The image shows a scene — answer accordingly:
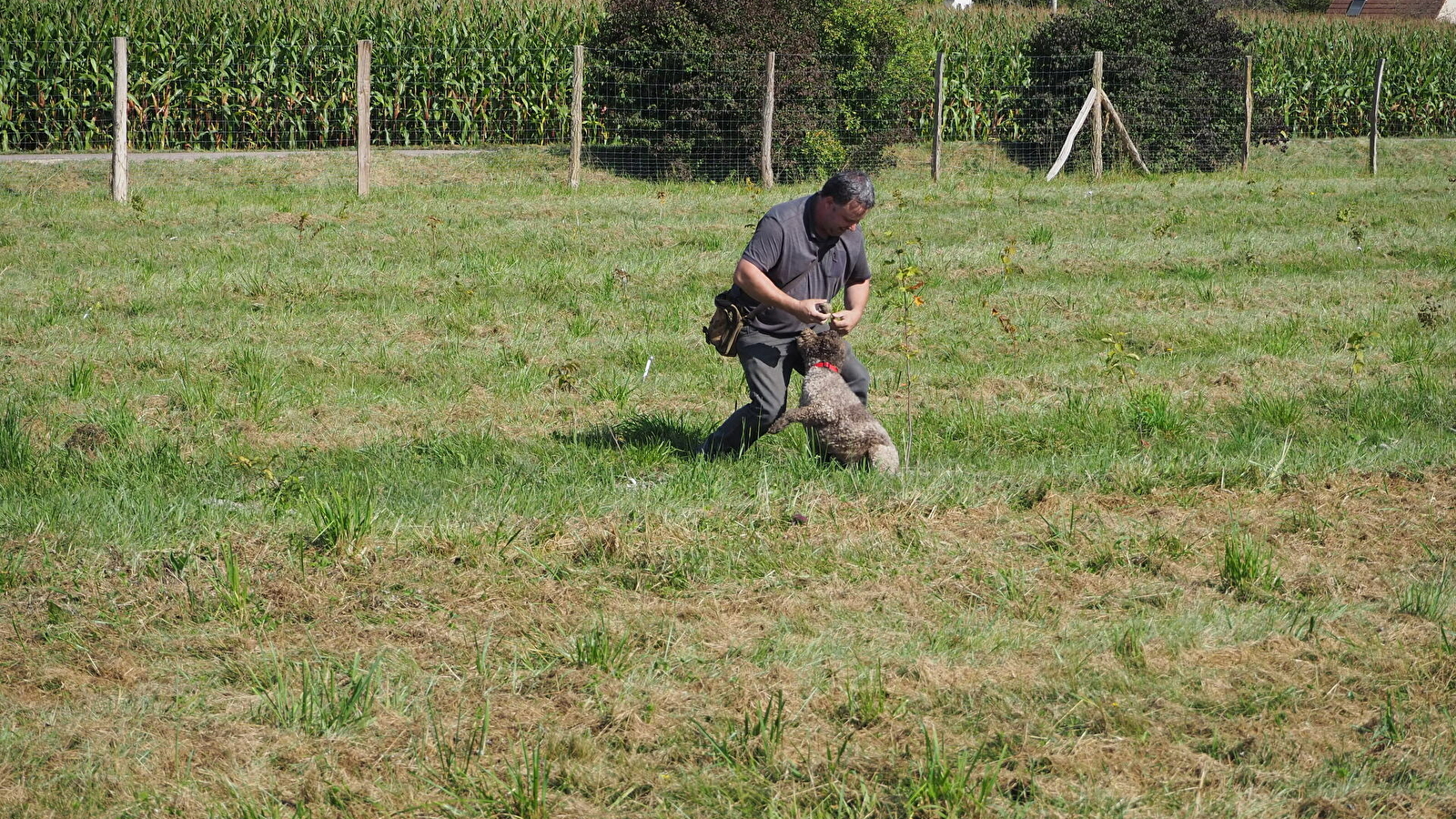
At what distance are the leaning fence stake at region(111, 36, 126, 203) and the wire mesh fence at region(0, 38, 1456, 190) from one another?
363 cm

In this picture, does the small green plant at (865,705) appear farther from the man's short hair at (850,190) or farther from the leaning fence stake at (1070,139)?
the leaning fence stake at (1070,139)

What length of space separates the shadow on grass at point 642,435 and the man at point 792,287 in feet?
1.37

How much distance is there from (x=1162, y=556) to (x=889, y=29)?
18431mm

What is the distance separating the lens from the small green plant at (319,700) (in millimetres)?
3980

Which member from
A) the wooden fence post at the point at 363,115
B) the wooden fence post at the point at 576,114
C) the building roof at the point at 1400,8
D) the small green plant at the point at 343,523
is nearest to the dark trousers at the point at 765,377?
the small green plant at the point at 343,523

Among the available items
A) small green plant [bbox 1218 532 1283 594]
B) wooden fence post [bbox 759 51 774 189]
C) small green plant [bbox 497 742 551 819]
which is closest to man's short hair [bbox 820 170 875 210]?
small green plant [bbox 1218 532 1283 594]

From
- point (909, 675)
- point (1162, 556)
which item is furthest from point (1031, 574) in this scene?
point (909, 675)

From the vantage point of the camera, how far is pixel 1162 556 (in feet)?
17.7

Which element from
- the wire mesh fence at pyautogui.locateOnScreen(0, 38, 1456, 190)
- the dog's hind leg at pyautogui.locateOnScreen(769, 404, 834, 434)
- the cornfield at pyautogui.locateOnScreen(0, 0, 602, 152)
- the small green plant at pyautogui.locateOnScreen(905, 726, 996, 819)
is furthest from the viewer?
the cornfield at pyautogui.locateOnScreen(0, 0, 602, 152)

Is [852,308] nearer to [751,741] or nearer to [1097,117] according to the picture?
[751,741]

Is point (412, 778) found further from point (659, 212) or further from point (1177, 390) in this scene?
point (659, 212)

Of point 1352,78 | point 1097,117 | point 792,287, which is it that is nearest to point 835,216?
point 792,287

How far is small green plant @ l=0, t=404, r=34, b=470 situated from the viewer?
6.76 metres

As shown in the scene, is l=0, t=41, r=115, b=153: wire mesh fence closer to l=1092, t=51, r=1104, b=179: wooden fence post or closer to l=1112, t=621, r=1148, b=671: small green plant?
l=1092, t=51, r=1104, b=179: wooden fence post
